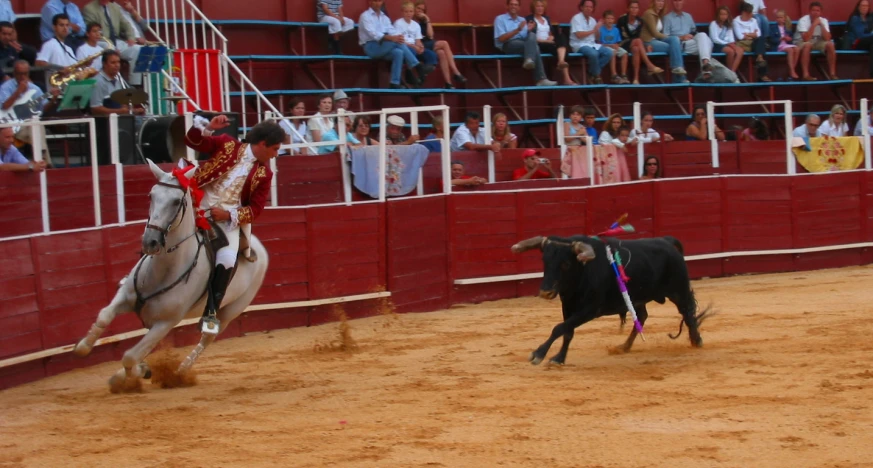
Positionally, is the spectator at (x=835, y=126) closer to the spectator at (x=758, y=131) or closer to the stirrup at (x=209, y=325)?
the spectator at (x=758, y=131)

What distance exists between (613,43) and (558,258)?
10.1 metres

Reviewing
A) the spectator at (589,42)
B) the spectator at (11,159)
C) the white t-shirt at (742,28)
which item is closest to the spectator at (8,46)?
the spectator at (11,159)

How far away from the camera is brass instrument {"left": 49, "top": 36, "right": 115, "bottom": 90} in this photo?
10.7 m

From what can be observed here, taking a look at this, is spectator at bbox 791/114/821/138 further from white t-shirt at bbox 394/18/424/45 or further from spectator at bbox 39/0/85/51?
spectator at bbox 39/0/85/51

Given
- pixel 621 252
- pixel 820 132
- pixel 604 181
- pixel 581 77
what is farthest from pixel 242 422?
pixel 581 77

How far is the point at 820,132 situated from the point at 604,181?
3.42 metres

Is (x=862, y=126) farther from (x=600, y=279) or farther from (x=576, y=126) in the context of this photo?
(x=600, y=279)

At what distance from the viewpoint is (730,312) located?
10773 mm

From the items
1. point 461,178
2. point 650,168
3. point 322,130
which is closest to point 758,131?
point 650,168

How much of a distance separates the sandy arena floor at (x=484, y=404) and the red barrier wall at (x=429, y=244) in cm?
49

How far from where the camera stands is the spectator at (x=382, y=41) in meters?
15.4

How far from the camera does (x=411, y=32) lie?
15.8 m

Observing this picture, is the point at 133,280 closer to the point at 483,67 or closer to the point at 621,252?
the point at 621,252

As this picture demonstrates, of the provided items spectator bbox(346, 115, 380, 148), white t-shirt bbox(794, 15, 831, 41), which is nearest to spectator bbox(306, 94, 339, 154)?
spectator bbox(346, 115, 380, 148)
